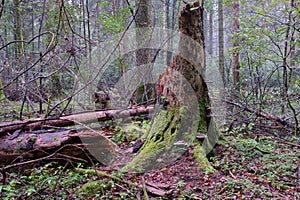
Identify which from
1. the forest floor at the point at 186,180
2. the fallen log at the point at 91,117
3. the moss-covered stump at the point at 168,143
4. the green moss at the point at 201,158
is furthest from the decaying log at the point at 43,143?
the green moss at the point at 201,158

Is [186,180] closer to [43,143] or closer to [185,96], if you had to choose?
[185,96]

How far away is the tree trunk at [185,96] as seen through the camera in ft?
14.3

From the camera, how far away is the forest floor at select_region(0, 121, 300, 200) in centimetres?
315

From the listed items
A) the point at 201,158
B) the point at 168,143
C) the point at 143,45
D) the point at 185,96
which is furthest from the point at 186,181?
the point at 143,45

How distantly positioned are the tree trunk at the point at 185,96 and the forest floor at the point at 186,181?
45 centimetres

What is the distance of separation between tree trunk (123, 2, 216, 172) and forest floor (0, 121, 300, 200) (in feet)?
1.46

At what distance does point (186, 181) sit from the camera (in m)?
3.50

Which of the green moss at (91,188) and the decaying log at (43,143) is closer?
the green moss at (91,188)

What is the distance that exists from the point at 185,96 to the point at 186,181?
5.32ft

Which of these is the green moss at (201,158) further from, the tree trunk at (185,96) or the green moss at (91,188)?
the green moss at (91,188)

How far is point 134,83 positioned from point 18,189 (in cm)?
563

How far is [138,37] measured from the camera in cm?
838

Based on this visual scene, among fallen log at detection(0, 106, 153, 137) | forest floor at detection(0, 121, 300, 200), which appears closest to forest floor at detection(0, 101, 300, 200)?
forest floor at detection(0, 121, 300, 200)

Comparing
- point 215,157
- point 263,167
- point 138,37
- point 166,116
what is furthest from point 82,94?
point 263,167
